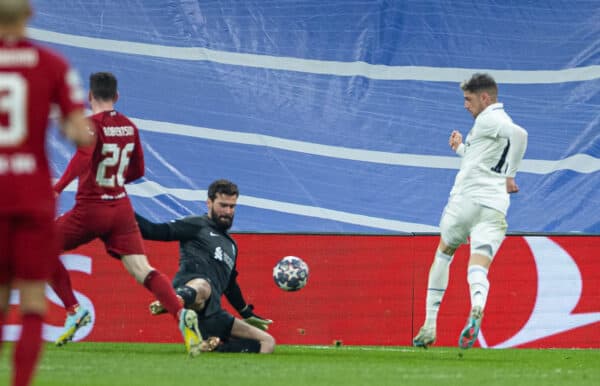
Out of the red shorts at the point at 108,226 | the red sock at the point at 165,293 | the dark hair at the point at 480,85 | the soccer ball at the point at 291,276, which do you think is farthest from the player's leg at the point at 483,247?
the red shorts at the point at 108,226

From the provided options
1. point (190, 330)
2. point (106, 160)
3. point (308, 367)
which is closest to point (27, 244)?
point (308, 367)

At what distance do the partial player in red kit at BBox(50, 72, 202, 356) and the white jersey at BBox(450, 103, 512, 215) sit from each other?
2.45 m

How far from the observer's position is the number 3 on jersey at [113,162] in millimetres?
8789

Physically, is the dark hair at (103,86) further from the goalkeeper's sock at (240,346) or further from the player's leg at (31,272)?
the player's leg at (31,272)

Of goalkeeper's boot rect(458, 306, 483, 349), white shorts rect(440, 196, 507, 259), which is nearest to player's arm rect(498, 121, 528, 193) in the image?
white shorts rect(440, 196, 507, 259)

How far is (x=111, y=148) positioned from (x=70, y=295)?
1.24 metres

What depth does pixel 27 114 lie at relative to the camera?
5.01 meters

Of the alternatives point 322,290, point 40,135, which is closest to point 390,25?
point 322,290

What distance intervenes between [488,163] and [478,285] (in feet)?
3.15

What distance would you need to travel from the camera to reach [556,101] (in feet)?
47.5

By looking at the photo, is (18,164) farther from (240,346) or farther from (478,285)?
(478,285)

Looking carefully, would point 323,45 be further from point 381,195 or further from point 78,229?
point 78,229

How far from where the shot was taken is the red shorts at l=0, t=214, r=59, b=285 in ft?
16.4

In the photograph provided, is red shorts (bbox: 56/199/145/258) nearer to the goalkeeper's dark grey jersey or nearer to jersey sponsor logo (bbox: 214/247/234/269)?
the goalkeeper's dark grey jersey
